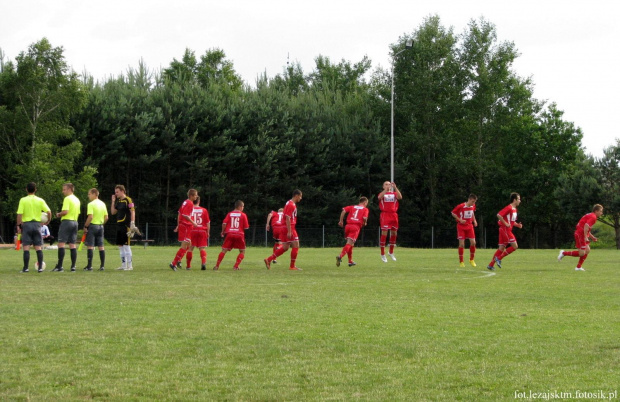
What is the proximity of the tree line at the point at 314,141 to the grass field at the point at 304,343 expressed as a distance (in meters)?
36.0

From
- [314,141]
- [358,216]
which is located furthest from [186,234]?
[314,141]

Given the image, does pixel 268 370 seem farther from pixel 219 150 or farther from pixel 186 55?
pixel 186 55

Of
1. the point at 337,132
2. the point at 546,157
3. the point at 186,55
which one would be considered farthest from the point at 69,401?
the point at 186,55

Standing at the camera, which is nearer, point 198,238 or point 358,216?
point 198,238

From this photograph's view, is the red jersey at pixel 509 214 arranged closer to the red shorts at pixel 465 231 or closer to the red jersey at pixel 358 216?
the red shorts at pixel 465 231

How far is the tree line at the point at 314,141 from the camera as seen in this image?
158 feet

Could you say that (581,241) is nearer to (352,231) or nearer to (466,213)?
(466,213)

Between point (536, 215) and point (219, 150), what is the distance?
24280 mm

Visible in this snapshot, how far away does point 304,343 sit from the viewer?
789 cm

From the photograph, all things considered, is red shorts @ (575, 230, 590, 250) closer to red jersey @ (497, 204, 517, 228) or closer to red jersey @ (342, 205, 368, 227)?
red jersey @ (497, 204, 517, 228)

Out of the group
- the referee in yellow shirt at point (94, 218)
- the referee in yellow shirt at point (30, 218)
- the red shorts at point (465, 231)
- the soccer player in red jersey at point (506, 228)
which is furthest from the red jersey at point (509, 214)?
the referee in yellow shirt at point (30, 218)

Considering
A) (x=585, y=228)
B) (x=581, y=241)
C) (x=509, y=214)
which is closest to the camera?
(x=585, y=228)

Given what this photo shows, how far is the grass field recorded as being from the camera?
5.97 metres

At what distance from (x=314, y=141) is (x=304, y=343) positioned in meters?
50.5
